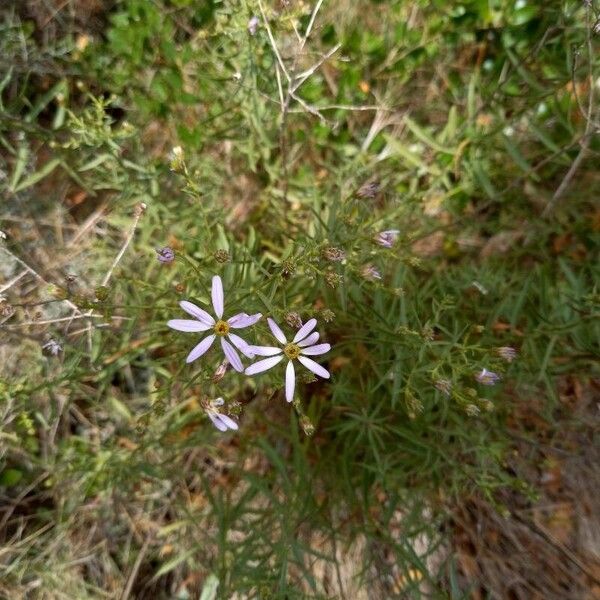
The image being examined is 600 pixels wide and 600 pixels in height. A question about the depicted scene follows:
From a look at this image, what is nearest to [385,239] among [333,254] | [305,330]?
[333,254]

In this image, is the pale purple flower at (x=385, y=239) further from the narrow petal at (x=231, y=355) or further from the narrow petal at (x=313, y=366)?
the narrow petal at (x=231, y=355)

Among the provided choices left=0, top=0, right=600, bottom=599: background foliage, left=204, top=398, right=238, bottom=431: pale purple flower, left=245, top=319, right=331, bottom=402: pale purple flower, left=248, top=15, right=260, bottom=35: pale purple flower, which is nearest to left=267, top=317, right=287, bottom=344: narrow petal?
left=245, top=319, right=331, bottom=402: pale purple flower

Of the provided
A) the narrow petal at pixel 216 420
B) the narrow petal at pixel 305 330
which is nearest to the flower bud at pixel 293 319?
the narrow petal at pixel 305 330

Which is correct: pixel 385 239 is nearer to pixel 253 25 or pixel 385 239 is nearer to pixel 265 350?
pixel 265 350

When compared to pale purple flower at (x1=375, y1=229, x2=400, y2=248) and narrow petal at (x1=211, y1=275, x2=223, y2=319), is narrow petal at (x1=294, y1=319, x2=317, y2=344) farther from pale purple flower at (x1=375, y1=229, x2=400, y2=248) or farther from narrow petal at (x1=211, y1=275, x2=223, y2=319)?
pale purple flower at (x1=375, y1=229, x2=400, y2=248)

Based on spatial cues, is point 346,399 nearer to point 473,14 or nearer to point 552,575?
point 552,575
